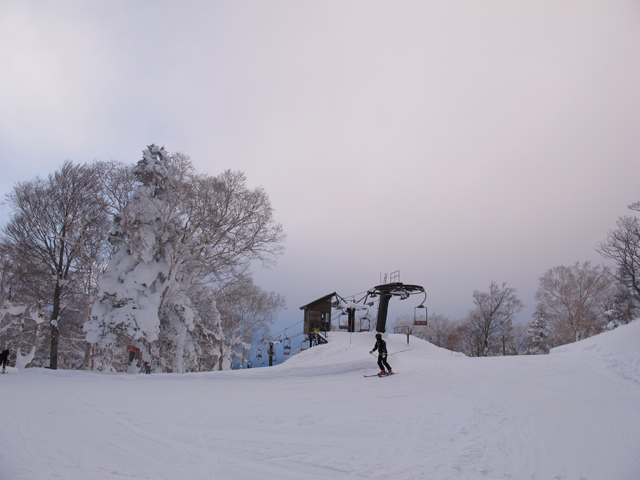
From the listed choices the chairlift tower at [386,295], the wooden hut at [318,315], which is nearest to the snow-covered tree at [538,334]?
the chairlift tower at [386,295]

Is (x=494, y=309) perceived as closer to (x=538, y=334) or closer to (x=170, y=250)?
(x=538, y=334)

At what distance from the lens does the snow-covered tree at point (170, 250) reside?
1570 cm

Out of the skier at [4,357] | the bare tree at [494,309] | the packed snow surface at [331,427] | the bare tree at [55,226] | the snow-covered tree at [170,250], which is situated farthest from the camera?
the bare tree at [494,309]

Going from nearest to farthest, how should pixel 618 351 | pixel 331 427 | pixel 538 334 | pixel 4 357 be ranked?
pixel 331 427, pixel 618 351, pixel 4 357, pixel 538 334

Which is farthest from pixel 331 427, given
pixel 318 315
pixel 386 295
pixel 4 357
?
pixel 318 315

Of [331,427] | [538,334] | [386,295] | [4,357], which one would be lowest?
[538,334]

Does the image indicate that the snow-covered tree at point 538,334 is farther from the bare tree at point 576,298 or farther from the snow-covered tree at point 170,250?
the snow-covered tree at point 170,250

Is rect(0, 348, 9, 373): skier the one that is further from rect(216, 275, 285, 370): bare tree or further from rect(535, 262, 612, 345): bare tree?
rect(535, 262, 612, 345): bare tree

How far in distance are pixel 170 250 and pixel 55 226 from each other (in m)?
7.28

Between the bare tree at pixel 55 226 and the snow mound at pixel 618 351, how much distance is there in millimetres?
22973

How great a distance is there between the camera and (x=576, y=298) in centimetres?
3603

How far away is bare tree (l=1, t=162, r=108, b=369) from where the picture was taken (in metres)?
18.4

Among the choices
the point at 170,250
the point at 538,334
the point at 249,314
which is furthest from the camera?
the point at 538,334

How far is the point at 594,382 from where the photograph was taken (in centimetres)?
1036
